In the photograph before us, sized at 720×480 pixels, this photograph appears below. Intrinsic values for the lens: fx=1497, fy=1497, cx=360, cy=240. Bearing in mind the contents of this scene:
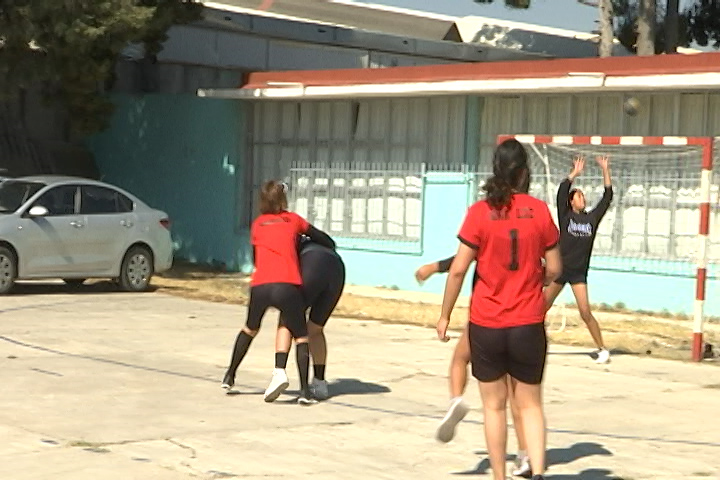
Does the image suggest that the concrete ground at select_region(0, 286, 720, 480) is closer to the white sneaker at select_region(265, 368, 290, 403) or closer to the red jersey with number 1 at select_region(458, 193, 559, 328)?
the white sneaker at select_region(265, 368, 290, 403)

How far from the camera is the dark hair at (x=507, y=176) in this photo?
8383mm

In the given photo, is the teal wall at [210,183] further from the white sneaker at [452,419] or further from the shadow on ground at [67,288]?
the white sneaker at [452,419]

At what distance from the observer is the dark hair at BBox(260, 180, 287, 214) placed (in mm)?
11969

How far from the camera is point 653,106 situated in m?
20.2

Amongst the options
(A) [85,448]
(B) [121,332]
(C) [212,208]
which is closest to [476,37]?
(C) [212,208]

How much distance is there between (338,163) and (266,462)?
15385 millimetres

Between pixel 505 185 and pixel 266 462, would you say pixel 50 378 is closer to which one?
pixel 266 462

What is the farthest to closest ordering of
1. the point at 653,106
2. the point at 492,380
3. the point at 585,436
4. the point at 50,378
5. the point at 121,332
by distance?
1. the point at 653,106
2. the point at 121,332
3. the point at 50,378
4. the point at 585,436
5. the point at 492,380

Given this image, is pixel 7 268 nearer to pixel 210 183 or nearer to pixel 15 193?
pixel 15 193

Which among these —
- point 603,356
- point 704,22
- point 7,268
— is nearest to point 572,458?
point 603,356

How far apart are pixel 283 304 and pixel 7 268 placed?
9062 mm

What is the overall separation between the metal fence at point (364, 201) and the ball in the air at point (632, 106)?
13.2 ft

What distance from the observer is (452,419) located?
350 inches

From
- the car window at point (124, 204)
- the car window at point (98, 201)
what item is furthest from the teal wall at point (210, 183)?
the car window at point (98, 201)
